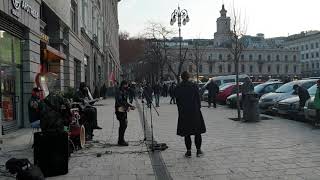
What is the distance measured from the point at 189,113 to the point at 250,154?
1.50 meters

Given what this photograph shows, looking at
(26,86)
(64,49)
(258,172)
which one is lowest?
(258,172)

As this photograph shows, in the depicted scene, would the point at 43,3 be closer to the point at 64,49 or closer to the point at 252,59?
the point at 64,49

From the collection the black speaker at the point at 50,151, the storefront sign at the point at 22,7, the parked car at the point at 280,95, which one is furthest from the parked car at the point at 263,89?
the black speaker at the point at 50,151

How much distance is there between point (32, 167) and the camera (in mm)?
6906

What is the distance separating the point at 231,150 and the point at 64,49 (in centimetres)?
1567

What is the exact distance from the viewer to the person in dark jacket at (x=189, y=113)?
10078 millimetres

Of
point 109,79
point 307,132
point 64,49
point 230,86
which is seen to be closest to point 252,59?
point 109,79

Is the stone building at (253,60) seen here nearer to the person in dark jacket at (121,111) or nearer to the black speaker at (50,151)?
the person in dark jacket at (121,111)

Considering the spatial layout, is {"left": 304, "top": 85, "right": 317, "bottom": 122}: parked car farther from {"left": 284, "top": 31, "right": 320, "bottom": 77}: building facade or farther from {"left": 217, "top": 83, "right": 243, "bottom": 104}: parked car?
{"left": 284, "top": 31, "right": 320, "bottom": 77}: building facade

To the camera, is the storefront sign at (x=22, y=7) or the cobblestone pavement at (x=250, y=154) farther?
the storefront sign at (x=22, y=7)

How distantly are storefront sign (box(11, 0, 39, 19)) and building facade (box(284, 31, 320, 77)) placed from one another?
125729mm

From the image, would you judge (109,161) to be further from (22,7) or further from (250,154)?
(22,7)

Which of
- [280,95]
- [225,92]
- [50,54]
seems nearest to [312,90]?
[280,95]

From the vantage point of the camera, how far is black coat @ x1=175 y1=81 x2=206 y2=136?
10.1 meters
